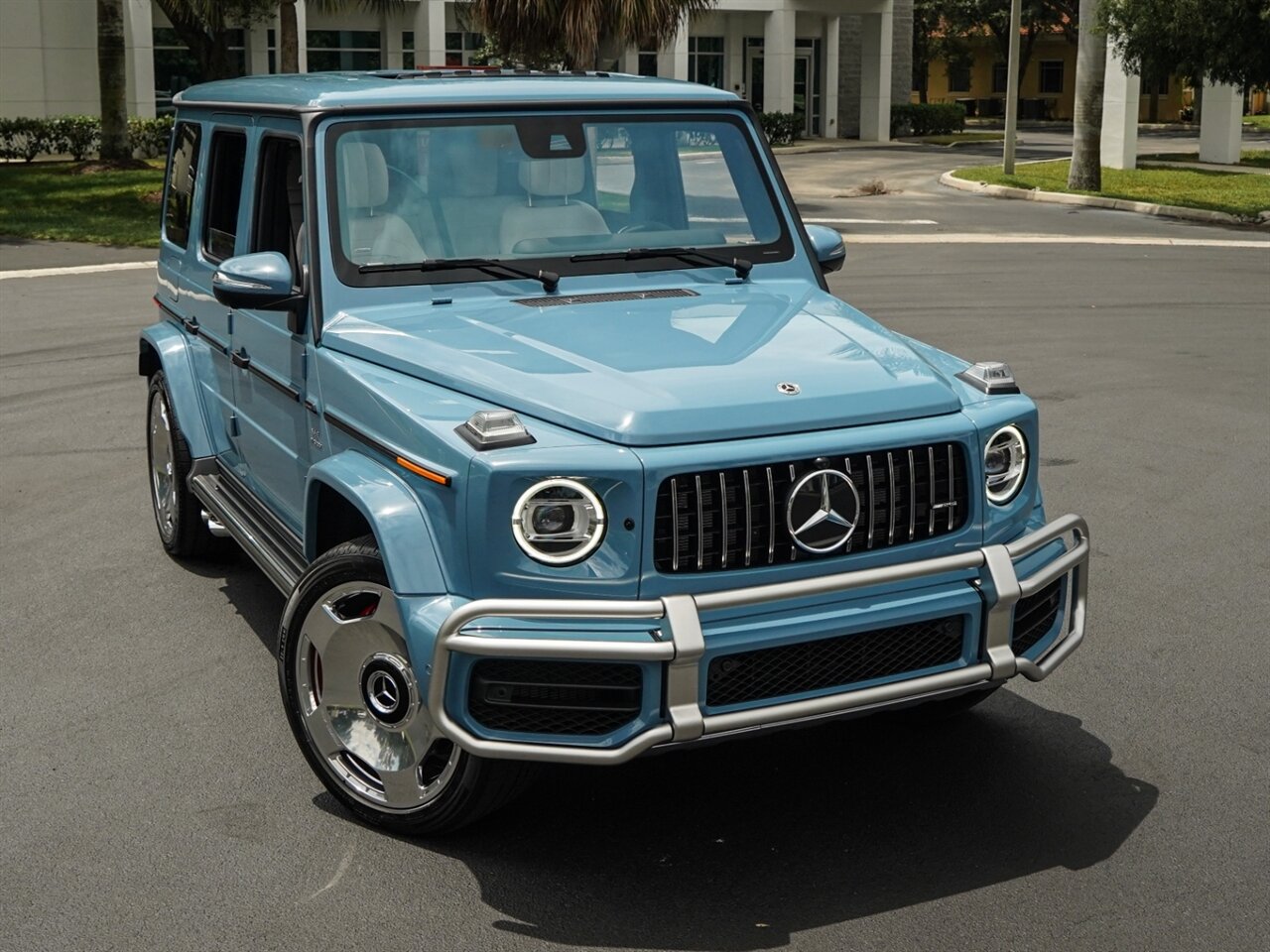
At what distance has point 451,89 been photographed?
18.2ft

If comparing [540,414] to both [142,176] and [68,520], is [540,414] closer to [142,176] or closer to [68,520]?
[68,520]

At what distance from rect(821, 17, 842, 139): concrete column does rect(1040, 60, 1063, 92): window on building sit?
109 ft

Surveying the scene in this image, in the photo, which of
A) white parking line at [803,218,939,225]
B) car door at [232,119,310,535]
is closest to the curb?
white parking line at [803,218,939,225]

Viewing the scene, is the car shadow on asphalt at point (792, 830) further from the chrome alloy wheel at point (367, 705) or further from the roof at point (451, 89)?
the roof at point (451, 89)

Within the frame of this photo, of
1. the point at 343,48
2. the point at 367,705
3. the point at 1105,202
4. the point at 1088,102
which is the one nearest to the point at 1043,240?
the point at 1105,202

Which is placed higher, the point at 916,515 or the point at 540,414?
the point at 540,414

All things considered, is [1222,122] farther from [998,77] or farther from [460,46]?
[998,77]

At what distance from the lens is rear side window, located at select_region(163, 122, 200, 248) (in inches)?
271

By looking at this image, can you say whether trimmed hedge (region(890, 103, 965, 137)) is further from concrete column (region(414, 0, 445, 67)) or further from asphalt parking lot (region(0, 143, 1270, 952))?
asphalt parking lot (region(0, 143, 1270, 952))

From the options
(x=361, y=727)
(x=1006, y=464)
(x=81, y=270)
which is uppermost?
(x=1006, y=464)

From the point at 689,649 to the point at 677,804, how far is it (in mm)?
1166

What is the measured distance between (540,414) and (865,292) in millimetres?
13142

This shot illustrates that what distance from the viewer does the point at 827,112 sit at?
171 ft

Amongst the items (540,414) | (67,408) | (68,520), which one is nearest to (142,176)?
(67,408)
